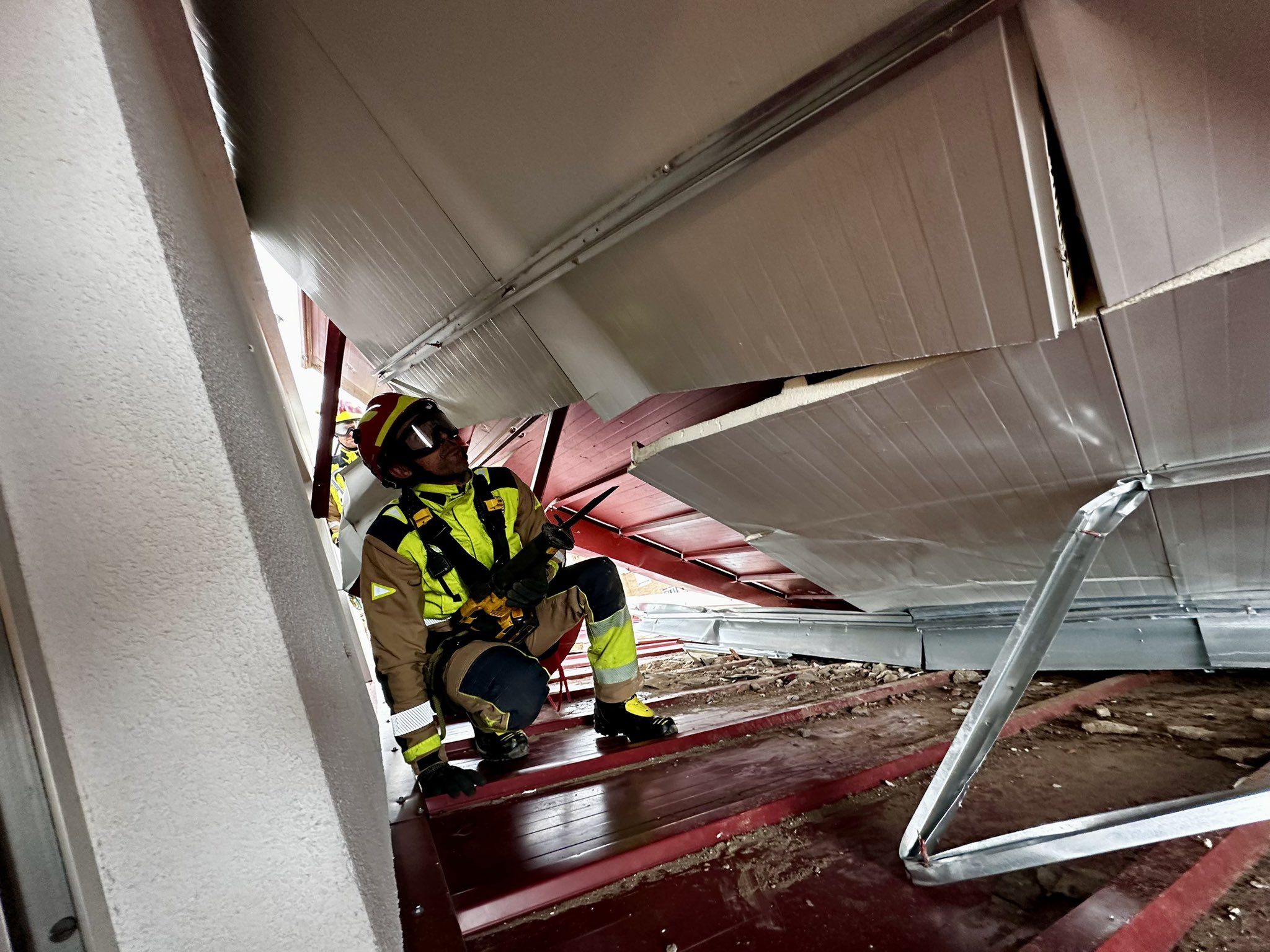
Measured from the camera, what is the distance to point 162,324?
54 cm

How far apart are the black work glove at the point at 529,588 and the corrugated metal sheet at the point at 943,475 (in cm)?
51

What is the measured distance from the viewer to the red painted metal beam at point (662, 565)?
139 inches

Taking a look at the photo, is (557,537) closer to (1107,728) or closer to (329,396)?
(329,396)

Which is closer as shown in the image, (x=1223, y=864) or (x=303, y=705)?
(x=303, y=705)

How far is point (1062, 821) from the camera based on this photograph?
3.24ft

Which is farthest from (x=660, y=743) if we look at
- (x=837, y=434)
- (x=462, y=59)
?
(x=462, y=59)

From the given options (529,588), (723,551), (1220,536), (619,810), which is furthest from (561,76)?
(723,551)

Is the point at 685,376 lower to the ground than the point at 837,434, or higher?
higher

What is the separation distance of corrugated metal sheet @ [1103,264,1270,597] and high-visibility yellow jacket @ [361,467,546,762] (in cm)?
170

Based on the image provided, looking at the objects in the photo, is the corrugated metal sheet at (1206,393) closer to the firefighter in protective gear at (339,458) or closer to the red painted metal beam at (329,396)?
the red painted metal beam at (329,396)

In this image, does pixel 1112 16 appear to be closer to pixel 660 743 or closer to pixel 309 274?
pixel 660 743

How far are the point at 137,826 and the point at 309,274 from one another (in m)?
1.87

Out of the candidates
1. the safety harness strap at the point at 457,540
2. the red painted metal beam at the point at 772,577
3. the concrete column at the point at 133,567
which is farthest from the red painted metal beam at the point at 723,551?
the concrete column at the point at 133,567

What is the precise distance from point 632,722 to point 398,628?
84 centimetres
